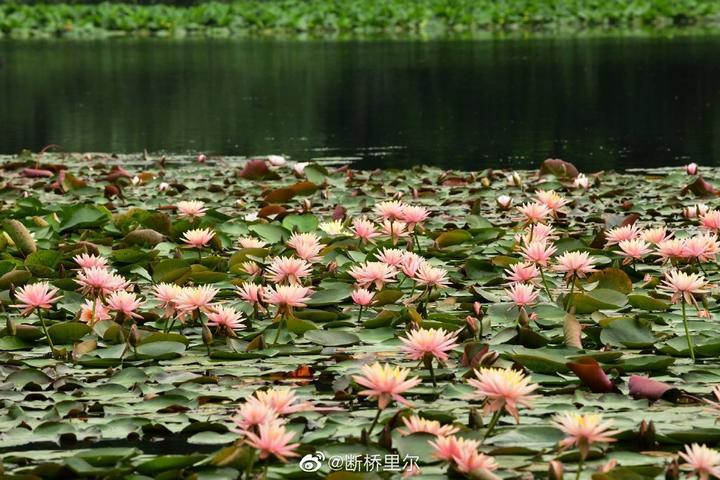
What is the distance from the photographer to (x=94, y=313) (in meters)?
3.66

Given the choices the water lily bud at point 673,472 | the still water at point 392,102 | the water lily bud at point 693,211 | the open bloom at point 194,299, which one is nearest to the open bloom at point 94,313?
the open bloom at point 194,299

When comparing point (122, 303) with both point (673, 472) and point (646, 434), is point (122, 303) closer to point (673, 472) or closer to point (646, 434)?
point (646, 434)

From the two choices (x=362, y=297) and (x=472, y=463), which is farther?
(x=362, y=297)

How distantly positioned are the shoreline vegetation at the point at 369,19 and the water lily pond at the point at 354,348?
23989 mm

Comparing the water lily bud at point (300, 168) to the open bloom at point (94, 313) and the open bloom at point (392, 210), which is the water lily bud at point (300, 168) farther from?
the open bloom at point (94, 313)

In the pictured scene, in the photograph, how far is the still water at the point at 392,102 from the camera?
10.6m

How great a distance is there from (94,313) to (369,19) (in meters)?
27.0

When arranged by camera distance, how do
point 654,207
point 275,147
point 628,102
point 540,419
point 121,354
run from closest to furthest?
1. point 540,419
2. point 121,354
3. point 654,207
4. point 275,147
5. point 628,102

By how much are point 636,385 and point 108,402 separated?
1289mm

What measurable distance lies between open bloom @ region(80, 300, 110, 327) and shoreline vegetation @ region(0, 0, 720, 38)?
2531 cm

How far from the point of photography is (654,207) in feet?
19.9

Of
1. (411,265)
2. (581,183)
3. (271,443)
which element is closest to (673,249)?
(411,265)

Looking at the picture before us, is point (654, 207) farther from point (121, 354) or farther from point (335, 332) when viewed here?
point (121, 354)

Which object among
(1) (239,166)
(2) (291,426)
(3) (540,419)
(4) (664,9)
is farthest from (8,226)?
(4) (664,9)
